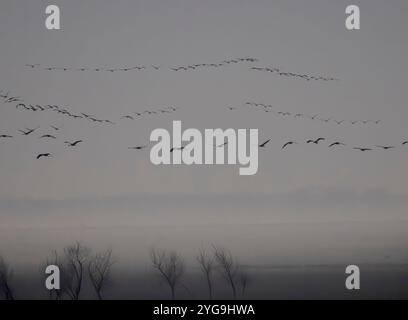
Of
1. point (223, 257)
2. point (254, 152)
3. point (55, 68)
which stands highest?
point (55, 68)

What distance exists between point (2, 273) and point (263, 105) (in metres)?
5.56

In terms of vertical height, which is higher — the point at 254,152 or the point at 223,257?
the point at 254,152

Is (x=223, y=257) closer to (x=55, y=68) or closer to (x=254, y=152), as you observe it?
(x=254, y=152)
